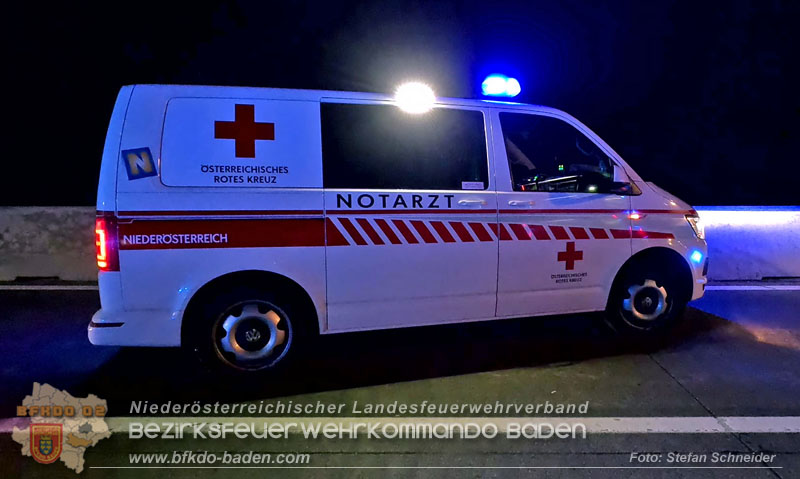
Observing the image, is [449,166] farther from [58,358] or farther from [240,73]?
[240,73]

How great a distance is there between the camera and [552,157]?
456 cm

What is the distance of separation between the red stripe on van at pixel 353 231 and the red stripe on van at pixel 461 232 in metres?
0.70

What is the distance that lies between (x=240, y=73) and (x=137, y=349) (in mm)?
6353

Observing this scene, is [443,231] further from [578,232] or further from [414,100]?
[578,232]

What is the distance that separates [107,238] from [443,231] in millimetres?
2310

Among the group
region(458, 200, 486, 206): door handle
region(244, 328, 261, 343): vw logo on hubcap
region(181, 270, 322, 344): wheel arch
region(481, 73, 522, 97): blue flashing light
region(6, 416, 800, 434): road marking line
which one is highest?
region(481, 73, 522, 97): blue flashing light

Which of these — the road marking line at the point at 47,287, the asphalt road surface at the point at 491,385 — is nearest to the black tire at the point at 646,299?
the asphalt road surface at the point at 491,385

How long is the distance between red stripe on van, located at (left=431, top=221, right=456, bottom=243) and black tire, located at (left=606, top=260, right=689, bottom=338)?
1.67 meters

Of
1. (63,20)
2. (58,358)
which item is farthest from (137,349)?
(63,20)

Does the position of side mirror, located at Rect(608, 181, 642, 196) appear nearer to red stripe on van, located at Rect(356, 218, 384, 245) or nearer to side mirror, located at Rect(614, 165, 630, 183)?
side mirror, located at Rect(614, 165, 630, 183)

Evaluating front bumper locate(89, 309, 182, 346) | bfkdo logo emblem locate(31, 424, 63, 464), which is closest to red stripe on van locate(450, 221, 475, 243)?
front bumper locate(89, 309, 182, 346)

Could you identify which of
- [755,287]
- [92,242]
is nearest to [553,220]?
[755,287]

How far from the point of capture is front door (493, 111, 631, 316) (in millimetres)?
4125

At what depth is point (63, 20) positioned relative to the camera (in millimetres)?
9062
